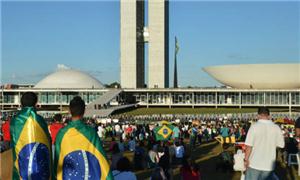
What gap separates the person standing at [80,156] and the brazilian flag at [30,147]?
433 mm

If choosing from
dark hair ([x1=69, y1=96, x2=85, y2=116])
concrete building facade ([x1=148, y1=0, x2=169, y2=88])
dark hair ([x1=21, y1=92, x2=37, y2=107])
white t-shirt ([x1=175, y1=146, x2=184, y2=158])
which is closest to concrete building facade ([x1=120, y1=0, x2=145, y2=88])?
concrete building facade ([x1=148, y1=0, x2=169, y2=88])

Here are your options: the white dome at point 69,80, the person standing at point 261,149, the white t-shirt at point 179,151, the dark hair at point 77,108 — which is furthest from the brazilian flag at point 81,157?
the white dome at point 69,80

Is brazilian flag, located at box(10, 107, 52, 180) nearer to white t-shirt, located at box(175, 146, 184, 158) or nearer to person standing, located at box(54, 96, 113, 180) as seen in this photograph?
person standing, located at box(54, 96, 113, 180)

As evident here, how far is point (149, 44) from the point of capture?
73.9m

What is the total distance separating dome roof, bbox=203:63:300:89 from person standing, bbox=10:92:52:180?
58757 millimetres

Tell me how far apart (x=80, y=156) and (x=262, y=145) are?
7.21 ft

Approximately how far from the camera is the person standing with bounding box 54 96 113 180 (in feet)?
12.3

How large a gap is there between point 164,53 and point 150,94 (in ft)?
39.8

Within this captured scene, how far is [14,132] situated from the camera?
4.29m

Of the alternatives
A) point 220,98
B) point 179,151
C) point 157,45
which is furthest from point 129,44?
point 179,151

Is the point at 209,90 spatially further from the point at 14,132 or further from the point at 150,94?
the point at 14,132

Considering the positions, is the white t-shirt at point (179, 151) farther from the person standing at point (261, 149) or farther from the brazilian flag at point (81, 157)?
the brazilian flag at point (81, 157)

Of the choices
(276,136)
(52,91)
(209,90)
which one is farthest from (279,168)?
(52,91)

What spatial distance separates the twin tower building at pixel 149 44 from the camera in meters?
72.9
